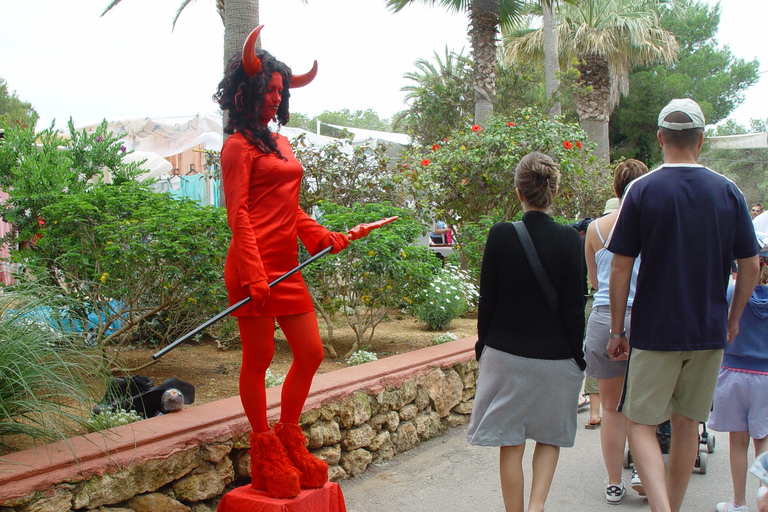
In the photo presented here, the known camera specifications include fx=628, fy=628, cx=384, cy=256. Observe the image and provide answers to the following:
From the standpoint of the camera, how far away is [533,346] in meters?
2.99

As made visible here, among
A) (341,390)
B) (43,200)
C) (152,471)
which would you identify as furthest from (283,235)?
(43,200)

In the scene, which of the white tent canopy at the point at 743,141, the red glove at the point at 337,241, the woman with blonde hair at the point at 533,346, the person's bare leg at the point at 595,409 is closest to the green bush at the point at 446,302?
the person's bare leg at the point at 595,409

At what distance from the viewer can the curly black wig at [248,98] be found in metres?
3.04

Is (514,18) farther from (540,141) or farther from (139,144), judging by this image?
(139,144)

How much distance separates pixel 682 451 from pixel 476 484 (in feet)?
4.83

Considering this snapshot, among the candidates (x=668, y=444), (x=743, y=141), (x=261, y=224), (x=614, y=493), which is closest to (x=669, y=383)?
(x=614, y=493)

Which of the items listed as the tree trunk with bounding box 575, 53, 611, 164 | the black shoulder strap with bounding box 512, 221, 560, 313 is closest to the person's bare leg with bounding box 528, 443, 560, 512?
the black shoulder strap with bounding box 512, 221, 560, 313

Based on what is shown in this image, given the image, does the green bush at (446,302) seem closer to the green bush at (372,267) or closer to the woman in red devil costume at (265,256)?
the green bush at (372,267)

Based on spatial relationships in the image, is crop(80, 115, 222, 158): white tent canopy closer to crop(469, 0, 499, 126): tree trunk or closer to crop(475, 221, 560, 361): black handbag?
crop(469, 0, 499, 126): tree trunk

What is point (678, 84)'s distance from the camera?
23547mm

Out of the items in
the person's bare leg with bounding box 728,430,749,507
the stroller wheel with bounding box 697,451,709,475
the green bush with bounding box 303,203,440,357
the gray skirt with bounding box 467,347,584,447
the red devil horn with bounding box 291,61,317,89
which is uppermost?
the red devil horn with bounding box 291,61,317,89

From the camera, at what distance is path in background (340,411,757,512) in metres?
3.78

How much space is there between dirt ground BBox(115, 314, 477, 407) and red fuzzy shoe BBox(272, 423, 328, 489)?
1461 mm

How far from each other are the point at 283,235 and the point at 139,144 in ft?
36.7
